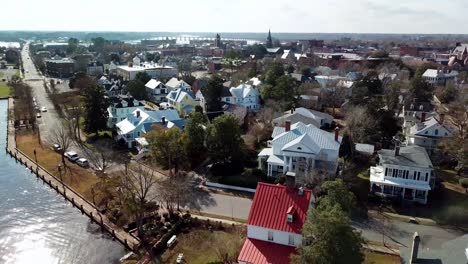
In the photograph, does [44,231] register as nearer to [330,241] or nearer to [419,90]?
[330,241]

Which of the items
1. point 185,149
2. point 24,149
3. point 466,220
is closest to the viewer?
point 466,220

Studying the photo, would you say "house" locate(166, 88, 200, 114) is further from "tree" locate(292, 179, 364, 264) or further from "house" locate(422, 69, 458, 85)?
"house" locate(422, 69, 458, 85)

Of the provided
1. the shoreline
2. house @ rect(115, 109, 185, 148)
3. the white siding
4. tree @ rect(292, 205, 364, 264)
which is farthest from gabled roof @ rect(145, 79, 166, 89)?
tree @ rect(292, 205, 364, 264)

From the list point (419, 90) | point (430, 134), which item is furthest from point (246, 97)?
point (419, 90)

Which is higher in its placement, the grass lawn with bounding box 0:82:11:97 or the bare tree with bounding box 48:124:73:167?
the grass lawn with bounding box 0:82:11:97

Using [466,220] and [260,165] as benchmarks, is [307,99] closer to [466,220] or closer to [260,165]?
[260,165]

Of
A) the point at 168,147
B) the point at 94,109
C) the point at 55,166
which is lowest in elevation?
the point at 55,166

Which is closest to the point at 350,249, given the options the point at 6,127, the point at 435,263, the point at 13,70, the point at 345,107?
the point at 435,263
